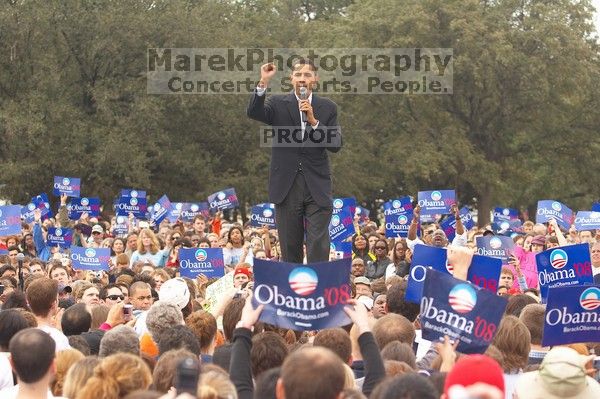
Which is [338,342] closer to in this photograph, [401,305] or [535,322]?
[535,322]

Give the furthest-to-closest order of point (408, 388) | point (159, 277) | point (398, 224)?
point (398, 224) → point (159, 277) → point (408, 388)

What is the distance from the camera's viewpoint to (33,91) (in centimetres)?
4456

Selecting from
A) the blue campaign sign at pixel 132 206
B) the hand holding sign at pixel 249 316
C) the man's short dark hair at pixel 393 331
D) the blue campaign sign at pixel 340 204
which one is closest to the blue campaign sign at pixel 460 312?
the man's short dark hair at pixel 393 331

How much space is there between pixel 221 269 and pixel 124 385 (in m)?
9.14

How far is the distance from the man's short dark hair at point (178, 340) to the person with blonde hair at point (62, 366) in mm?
851

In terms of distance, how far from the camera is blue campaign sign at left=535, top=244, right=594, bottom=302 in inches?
440

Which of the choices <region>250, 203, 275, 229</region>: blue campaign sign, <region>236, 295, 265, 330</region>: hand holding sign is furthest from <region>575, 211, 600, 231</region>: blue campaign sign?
<region>236, 295, 265, 330</region>: hand holding sign

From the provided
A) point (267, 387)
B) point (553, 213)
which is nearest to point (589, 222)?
point (553, 213)

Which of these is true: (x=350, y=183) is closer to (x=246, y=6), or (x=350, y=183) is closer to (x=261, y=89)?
(x=246, y=6)

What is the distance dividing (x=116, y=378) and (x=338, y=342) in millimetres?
1791

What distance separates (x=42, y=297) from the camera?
9.11m

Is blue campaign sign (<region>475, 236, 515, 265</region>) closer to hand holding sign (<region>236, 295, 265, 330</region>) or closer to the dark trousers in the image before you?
the dark trousers

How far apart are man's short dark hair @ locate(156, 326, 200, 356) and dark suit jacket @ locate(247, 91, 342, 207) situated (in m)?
2.45

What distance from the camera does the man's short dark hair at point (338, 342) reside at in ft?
24.4
